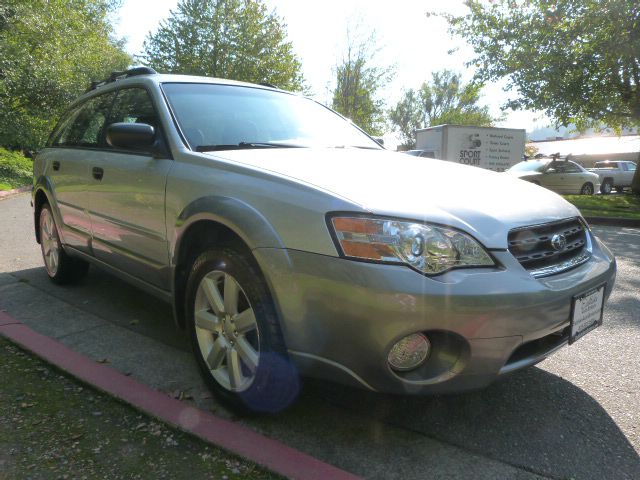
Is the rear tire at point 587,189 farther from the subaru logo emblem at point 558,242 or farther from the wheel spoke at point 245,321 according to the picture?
the wheel spoke at point 245,321

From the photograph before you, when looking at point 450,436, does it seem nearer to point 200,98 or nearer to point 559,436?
point 559,436

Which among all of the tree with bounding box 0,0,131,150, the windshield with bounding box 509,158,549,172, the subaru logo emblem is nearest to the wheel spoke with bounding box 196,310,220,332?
the subaru logo emblem

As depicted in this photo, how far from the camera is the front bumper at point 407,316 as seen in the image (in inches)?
70.2

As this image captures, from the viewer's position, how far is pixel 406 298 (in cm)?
177

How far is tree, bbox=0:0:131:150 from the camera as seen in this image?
1456 centimetres

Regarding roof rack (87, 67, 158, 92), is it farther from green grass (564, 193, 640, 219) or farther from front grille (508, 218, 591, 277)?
green grass (564, 193, 640, 219)

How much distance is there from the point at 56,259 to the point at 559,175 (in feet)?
60.2

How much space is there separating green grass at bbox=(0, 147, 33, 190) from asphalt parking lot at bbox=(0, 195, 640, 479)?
43.0 feet

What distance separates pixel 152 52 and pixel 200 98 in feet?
72.7

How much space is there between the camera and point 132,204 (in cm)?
293

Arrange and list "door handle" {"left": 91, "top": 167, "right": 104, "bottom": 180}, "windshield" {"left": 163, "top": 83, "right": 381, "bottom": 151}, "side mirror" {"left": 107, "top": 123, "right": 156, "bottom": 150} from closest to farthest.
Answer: "side mirror" {"left": 107, "top": 123, "right": 156, "bottom": 150} < "windshield" {"left": 163, "top": 83, "right": 381, "bottom": 151} < "door handle" {"left": 91, "top": 167, "right": 104, "bottom": 180}

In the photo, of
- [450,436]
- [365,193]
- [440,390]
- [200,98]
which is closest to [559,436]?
[450,436]

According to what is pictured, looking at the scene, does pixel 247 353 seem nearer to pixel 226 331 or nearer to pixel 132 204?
pixel 226 331

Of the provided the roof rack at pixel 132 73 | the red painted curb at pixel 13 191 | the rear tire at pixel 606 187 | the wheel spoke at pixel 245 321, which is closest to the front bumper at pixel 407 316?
the wheel spoke at pixel 245 321
